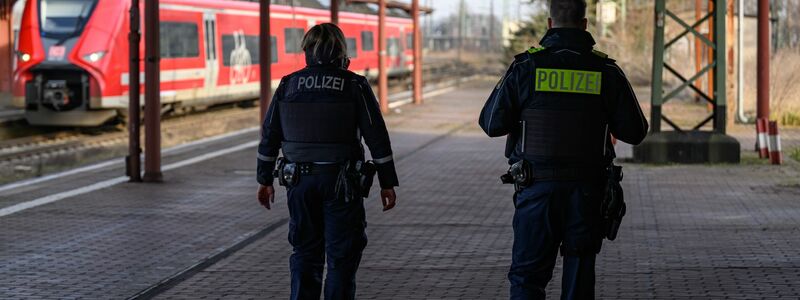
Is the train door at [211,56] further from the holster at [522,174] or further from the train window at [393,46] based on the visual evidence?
the holster at [522,174]

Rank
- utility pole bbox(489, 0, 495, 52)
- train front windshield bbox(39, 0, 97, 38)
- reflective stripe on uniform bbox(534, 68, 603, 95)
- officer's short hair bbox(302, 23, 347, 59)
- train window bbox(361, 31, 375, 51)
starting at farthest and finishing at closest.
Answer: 1. utility pole bbox(489, 0, 495, 52)
2. train window bbox(361, 31, 375, 51)
3. train front windshield bbox(39, 0, 97, 38)
4. officer's short hair bbox(302, 23, 347, 59)
5. reflective stripe on uniform bbox(534, 68, 603, 95)

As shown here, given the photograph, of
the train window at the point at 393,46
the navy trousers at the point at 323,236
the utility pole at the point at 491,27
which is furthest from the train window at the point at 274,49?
the utility pole at the point at 491,27

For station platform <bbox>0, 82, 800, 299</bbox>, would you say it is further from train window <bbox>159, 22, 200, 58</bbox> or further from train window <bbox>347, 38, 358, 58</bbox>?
train window <bbox>347, 38, 358, 58</bbox>

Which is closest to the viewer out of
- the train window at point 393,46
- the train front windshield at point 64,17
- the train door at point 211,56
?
the train front windshield at point 64,17

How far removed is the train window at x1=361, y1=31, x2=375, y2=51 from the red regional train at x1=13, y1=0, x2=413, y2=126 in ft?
31.9

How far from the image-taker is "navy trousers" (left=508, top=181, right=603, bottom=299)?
6668 mm

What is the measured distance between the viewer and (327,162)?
293 inches

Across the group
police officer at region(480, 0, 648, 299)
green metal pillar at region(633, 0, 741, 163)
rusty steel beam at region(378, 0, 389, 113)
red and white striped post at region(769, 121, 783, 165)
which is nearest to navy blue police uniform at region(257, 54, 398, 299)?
police officer at region(480, 0, 648, 299)

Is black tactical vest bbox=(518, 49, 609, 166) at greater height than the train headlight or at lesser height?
lesser

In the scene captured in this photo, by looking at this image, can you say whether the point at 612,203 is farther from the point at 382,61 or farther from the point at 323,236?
the point at 382,61

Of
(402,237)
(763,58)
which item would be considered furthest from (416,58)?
(402,237)

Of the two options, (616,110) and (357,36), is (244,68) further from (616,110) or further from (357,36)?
(616,110)

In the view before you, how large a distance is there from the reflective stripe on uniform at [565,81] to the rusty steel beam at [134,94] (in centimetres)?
1100

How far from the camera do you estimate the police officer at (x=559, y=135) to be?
6.66 metres
